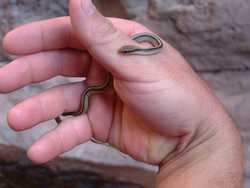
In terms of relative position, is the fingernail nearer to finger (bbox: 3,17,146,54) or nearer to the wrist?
finger (bbox: 3,17,146,54)

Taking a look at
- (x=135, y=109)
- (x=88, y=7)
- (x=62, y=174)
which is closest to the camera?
(x=88, y=7)

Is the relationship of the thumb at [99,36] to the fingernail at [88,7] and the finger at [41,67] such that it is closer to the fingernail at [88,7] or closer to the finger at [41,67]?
the fingernail at [88,7]

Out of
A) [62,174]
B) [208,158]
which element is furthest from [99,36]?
[62,174]

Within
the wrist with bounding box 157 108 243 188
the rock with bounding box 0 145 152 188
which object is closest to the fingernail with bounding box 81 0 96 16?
the wrist with bounding box 157 108 243 188

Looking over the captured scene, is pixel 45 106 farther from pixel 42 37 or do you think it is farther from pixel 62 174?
pixel 62 174

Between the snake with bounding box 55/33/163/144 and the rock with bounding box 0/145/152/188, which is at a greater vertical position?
the snake with bounding box 55/33/163/144

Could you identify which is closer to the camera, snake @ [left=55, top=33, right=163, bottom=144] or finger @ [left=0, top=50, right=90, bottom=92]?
snake @ [left=55, top=33, right=163, bottom=144]

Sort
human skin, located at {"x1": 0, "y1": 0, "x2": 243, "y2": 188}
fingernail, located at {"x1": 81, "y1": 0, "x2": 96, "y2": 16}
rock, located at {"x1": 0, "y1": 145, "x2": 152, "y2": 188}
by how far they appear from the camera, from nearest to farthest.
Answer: fingernail, located at {"x1": 81, "y1": 0, "x2": 96, "y2": 16} < human skin, located at {"x1": 0, "y1": 0, "x2": 243, "y2": 188} < rock, located at {"x1": 0, "y1": 145, "x2": 152, "y2": 188}

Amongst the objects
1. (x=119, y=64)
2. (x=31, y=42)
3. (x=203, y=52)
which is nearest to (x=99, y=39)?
(x=119, y=64)
